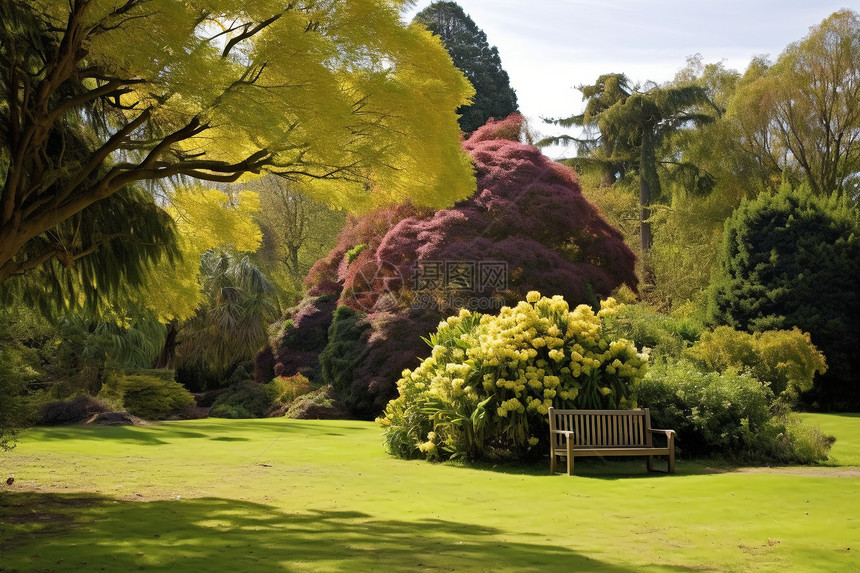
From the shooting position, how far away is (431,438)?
10.9m

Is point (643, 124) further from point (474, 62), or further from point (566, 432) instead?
point (566, 432)

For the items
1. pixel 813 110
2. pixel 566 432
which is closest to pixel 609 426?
pixel 566 432

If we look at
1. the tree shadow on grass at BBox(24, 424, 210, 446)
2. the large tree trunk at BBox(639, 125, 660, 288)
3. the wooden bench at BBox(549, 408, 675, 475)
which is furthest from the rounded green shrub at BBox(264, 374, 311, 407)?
the large tree trunk at BBox(639, 125, 660, 288)

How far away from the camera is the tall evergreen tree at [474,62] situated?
32.1 meters

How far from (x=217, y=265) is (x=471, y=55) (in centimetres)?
1684

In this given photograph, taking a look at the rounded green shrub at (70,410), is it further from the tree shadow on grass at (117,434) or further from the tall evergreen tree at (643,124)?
the tall evergreen tree at (643,124)

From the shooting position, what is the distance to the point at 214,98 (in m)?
5.91

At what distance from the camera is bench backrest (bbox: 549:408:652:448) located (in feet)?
31.5

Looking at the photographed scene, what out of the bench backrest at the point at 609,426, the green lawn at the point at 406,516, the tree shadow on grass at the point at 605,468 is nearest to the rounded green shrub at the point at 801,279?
the green lawn at the point at 406,516

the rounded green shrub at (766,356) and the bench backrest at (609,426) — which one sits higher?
the rounded green shrub at (766,356)

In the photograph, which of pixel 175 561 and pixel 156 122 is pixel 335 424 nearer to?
pixel 156 122

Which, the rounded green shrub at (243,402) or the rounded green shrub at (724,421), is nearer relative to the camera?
the rounded green shrub at (724,421)

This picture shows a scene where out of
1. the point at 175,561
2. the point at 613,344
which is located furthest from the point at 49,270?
the point at 613,344

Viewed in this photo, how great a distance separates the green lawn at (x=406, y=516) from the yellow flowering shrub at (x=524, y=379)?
563 mm
